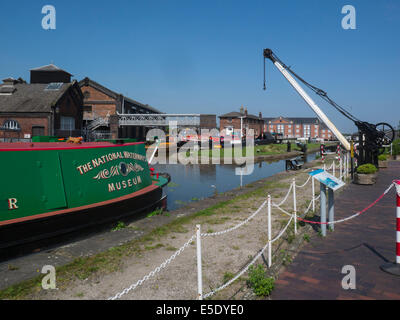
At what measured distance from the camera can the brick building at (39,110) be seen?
3181 centimetres

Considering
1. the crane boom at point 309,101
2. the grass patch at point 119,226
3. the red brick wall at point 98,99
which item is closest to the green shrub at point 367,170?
the crane boom at point 309,101

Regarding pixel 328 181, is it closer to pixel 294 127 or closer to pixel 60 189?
pixel 60 189

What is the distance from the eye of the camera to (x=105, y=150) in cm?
841

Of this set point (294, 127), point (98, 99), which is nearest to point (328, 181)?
point (98, 99)

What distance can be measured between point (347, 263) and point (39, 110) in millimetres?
33070

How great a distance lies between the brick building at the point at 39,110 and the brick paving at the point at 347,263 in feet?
99.7

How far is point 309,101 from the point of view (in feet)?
72.1

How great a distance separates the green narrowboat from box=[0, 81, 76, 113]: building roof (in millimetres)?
27022

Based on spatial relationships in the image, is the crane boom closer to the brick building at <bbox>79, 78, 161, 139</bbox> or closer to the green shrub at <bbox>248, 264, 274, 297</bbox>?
the green shrub at <bbox>248, 264, 274, 297</bbox>

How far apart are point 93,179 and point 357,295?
6173 mm

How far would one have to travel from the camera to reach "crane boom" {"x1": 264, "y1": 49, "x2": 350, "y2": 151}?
20.3m
